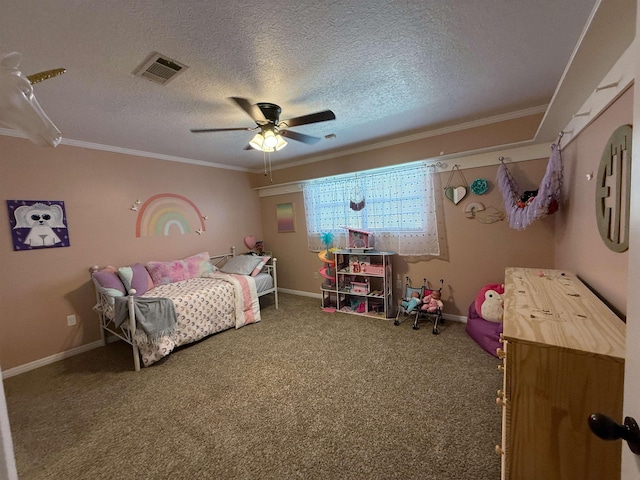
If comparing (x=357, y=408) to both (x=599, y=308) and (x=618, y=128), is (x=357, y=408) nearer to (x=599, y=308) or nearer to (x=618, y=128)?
(x=599, y=308)

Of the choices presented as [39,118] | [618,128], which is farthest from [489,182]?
[39,118]

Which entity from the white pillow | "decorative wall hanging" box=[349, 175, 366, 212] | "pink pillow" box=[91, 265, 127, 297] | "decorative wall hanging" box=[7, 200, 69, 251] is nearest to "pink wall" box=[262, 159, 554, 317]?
"decorative wall hanging" box=[349, 175, 366, 212]

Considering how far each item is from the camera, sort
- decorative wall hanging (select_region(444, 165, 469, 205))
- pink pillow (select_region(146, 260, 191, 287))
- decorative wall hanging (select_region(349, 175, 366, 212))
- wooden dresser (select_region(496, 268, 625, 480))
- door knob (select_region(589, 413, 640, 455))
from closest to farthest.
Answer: door knob (select_region(589, 413, 640, 455)) → wooden dresser (select_region(496, 268, 625, 480)) → decorative wall hanging (select_region(444, 165, 469, 205)) → pink pillow (select_region(146, 260, 191, 287)) → decorative wall hanging (select_region(349, 175, 366, 212))

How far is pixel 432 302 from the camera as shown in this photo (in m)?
3.13

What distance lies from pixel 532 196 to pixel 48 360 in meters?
5.23

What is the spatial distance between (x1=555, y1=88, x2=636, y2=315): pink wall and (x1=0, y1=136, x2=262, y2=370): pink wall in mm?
4406

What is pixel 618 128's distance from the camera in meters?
1.31

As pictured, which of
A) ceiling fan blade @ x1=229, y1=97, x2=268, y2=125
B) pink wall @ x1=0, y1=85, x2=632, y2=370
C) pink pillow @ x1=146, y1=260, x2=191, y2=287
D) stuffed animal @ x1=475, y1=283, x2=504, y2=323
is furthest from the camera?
pink pillow @ x1=146, y1=260, x2=191, y2=287

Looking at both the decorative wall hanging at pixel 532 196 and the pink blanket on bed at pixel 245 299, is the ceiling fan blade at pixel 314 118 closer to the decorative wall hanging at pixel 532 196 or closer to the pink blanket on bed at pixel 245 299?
the decorative wall hanging at pixel 532 196

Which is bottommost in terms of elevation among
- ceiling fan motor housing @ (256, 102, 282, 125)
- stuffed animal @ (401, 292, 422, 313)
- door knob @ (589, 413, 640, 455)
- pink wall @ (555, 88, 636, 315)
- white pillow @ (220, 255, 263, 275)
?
stuffed animal @ (401, 292, 422, 313)

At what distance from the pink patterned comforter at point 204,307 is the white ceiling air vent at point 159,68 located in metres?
2.06

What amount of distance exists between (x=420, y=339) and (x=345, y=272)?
136 centimetres

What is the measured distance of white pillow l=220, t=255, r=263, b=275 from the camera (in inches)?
151

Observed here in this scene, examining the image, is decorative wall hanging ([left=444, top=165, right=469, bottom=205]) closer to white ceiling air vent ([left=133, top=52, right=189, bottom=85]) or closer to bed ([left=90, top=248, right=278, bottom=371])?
bed ([left=90, top=248, right=278, bottom=371])
